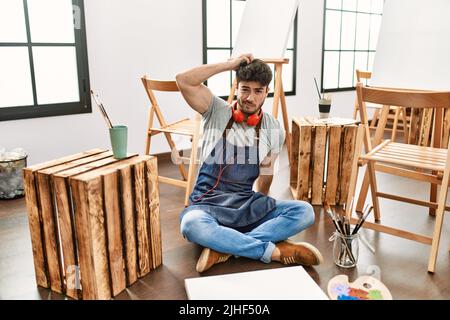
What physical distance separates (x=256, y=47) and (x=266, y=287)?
1.98 metres

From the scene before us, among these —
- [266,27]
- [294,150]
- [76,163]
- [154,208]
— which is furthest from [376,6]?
[76,163]

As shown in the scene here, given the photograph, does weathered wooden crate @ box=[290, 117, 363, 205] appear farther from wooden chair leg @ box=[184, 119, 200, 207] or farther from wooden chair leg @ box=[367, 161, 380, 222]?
wooden chair leg @ box=[184, 119, 200, 207]

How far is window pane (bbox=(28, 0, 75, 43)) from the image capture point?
3.08 m

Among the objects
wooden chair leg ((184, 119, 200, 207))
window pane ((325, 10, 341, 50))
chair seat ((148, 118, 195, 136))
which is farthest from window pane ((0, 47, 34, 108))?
window pane ((325, 10, 341, 50))

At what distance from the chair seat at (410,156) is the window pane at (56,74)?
7.87ft

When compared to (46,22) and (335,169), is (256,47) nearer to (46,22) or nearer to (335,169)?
(335,169)

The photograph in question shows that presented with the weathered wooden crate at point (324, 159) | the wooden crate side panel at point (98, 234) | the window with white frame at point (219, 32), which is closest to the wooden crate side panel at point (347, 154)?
the weathered wooden crate at point (324, 159)

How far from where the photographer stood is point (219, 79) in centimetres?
438

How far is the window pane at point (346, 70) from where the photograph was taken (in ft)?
18.4

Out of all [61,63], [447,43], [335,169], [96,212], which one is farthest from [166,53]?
[96,212]

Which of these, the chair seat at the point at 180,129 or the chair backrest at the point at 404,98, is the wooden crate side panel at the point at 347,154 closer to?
the chair backrest at the point at 404,98

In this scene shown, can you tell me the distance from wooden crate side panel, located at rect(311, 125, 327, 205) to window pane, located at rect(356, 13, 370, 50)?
3.72 meters

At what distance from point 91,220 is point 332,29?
4660 mm

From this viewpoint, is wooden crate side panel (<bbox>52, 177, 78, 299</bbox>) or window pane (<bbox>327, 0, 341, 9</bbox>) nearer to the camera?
wooden crate side panel (<bbox>52, 177, 78, 299</bbox>)
